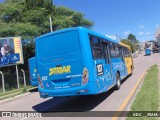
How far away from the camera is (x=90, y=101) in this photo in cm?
1109

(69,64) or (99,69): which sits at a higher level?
(69,64)

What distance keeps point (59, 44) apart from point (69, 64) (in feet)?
2.88

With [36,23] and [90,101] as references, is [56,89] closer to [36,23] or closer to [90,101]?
[90,101]

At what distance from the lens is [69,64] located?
30.9 feet

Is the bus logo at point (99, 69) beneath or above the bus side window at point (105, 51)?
beneath

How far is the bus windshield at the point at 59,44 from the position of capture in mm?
9391

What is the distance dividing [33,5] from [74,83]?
27.2 meters

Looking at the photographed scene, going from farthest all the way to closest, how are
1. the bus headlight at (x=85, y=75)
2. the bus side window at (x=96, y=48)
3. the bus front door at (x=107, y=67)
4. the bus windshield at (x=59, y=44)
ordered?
the bus front door at (x=107, y=67) < the bus side window at (x=96, y=48) < the bus windshield at (x=59, y=44) < the bus headlight at (x=85, y=75)

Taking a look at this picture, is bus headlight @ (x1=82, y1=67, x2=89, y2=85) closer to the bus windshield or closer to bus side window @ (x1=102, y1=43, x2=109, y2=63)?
the bus windshield

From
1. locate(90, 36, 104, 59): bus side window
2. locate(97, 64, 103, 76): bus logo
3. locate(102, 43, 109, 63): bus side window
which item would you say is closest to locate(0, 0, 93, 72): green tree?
locate(102, 43, 109, 63): bus side window

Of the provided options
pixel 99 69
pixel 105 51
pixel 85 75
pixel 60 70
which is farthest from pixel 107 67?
pixel 60 70

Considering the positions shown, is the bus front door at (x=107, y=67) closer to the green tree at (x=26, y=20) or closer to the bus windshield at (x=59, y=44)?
the bus windshield at (x=59, y=44)

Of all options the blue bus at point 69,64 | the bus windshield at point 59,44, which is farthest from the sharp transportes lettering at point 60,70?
the bus windshield at point 59,44

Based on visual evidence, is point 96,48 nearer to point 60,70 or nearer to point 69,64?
point 69,64
